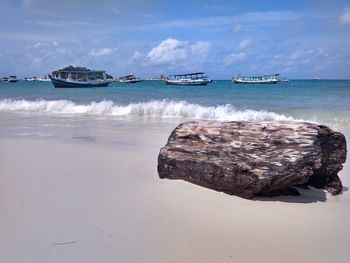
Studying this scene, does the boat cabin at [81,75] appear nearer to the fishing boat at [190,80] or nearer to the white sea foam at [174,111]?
the fishing boat at [190,80]

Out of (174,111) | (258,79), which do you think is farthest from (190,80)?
(174,111)

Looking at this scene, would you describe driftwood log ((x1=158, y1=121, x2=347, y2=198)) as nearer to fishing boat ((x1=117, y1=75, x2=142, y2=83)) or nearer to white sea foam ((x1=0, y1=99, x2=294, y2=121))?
white sea foam ((x1=0, y1=99, x2=294, y2=121))

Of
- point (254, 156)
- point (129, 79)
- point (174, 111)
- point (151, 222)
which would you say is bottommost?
point (129, 79)

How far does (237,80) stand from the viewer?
261 feet

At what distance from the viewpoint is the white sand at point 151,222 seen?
3104 mm

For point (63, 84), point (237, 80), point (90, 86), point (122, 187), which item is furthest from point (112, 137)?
point (237, 80)

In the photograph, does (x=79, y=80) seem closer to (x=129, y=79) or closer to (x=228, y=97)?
(x=228, y=97)

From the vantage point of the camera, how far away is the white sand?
10.2 feet

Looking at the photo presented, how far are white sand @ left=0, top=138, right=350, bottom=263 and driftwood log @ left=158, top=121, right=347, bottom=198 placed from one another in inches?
5.8

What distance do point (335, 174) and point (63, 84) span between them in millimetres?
50248

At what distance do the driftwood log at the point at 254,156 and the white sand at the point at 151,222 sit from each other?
146 mm

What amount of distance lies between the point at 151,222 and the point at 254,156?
1.34 metres

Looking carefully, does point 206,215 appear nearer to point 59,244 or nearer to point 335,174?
point 59,244

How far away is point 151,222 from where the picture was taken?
3.67 m
